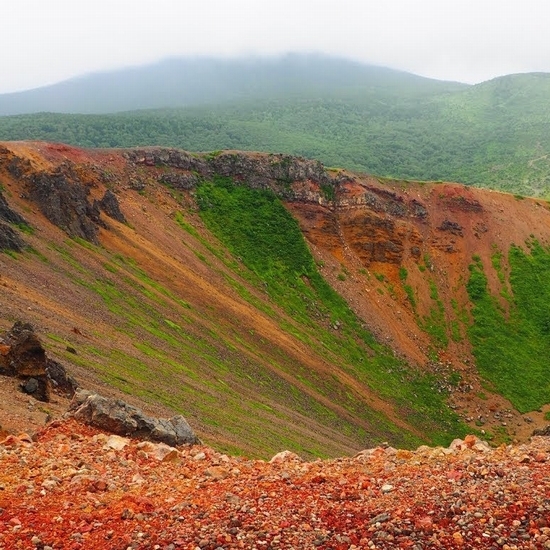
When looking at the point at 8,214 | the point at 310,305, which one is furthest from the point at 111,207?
the point at 310,305

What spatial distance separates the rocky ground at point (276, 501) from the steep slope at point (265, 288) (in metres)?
18.1

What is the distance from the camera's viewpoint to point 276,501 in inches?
362

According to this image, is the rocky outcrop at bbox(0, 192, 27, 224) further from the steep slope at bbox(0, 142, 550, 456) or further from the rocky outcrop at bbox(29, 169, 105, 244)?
the rocky outcrop at bbox(29, 169, 105, 244)

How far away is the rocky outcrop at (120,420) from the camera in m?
14.5

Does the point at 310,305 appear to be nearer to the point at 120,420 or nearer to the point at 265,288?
the point at 265,288

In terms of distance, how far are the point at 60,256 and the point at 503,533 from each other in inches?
1897

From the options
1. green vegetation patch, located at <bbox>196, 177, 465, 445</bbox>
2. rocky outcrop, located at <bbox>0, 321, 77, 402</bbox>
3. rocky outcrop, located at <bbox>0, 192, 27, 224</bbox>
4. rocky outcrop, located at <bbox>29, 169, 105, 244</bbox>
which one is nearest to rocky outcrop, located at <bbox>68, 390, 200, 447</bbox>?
rocky outcrop, located at <bbox>0, 321, 77, 402</bbox>

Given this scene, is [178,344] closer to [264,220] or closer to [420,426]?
[420,426]

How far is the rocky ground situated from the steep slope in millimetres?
18079

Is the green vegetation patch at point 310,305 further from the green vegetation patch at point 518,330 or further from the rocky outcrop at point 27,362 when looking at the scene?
the rocky outcrop at point 27,362

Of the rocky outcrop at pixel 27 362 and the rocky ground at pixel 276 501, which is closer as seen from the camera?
the rocky ground at pixel 276 501

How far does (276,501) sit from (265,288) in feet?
189

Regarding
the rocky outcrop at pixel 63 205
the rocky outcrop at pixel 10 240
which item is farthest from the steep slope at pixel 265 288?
the rocky outcrop at pixel 10 240

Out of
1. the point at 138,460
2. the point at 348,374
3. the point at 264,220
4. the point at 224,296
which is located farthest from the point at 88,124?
the point at 138,460
